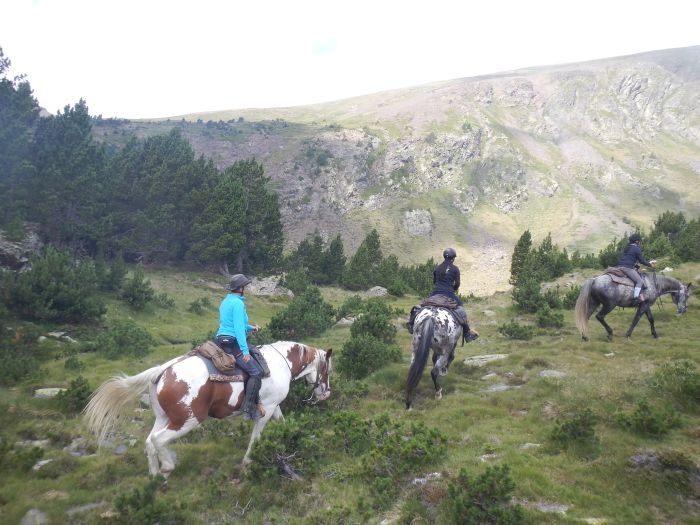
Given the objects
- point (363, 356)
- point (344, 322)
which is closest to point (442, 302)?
point (363, 356)

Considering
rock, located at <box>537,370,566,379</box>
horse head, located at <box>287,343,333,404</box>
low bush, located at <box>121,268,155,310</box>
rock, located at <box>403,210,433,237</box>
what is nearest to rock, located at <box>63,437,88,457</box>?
horse head, located at <box>287,343,333,404</box>

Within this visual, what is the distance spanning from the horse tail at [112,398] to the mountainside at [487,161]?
72.1m

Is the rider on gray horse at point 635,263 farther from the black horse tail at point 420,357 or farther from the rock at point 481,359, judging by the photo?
the black horse tail at point 420,357

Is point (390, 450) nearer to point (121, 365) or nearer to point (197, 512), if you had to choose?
point (197, 512)

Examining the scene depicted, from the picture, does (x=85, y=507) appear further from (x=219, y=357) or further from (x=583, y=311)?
(x=583, y=311)

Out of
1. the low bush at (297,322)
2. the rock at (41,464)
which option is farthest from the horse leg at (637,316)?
the rock at (41,464)

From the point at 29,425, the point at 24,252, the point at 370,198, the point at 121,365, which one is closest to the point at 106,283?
the point at 24,252

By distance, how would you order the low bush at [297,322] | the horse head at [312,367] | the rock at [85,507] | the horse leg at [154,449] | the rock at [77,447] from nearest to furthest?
the rock at [85,507], the horse leg at [154,449], the rock at [77,447], the horse head at [312,367], the low bush at [297,322]

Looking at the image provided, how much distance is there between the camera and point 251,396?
7.50m

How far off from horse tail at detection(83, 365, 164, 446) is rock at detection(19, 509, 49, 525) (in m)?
1.26

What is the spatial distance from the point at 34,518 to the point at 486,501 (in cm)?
638

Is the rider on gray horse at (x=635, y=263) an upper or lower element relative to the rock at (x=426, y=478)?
upper

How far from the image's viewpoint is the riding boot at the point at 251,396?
7.48 meters

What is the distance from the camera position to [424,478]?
6.34 metres
